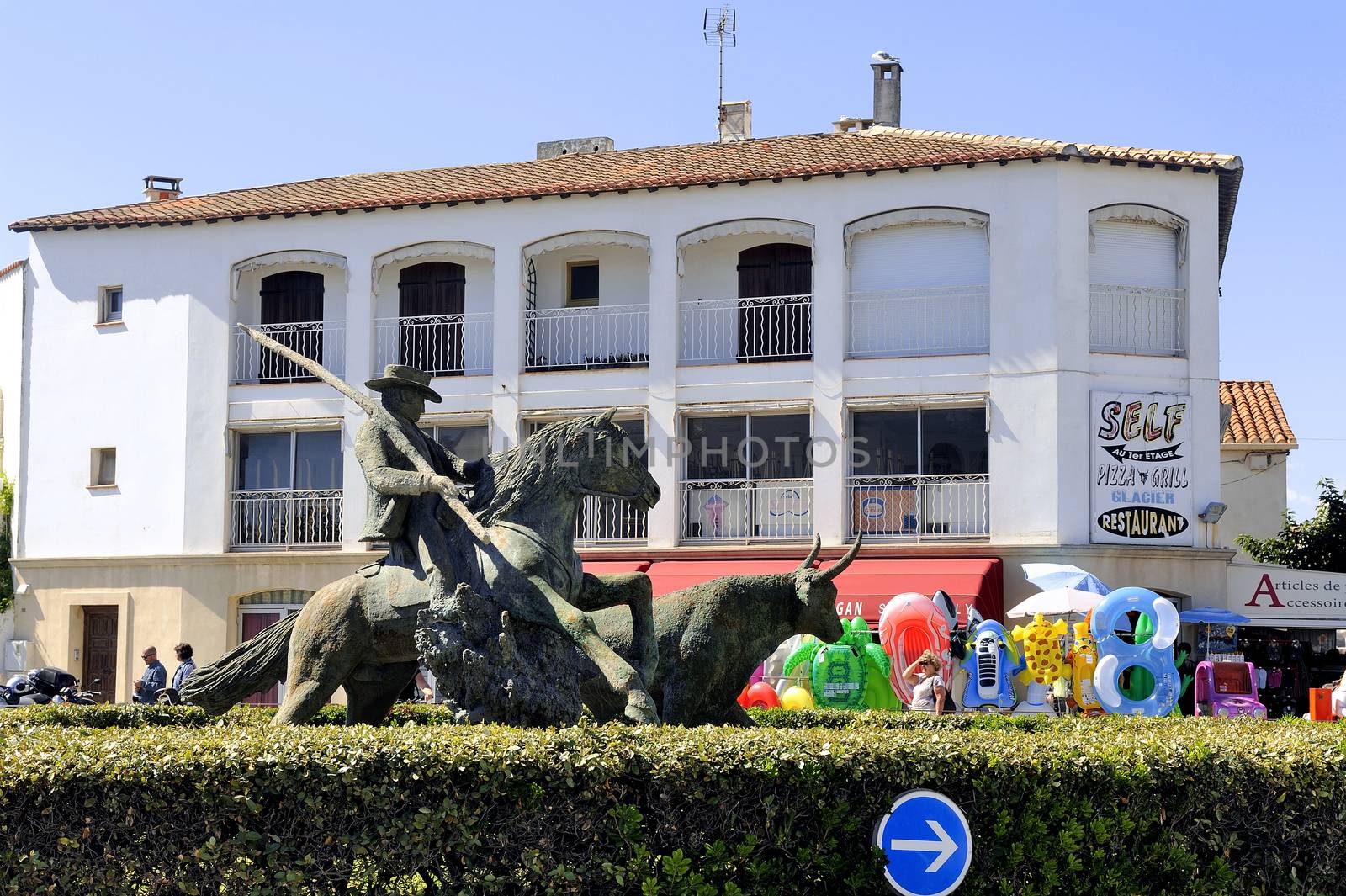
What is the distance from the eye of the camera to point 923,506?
85.3ft

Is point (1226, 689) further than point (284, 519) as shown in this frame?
No

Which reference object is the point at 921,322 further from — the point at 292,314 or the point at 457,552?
the point at 457,552

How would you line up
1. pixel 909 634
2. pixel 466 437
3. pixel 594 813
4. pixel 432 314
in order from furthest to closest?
pixel 432 314 → pixel 466 437 → pixel 909 634 → pixel 594 813

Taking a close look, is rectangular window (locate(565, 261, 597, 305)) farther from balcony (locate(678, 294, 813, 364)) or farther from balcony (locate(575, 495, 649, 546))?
balcony (locate(575, 495, 649, 546))

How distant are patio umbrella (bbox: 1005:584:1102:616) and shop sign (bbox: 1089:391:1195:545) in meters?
4.01

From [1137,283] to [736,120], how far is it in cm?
1044

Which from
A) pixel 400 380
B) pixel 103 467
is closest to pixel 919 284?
pixel 103 467

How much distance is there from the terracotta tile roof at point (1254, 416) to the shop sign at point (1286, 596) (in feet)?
30.9

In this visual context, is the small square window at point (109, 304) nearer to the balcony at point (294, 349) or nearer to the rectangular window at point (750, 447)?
the balcony at point (294, 349)

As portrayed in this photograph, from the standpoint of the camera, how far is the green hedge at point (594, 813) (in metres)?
6.59

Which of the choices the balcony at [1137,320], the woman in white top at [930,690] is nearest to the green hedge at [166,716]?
the woman in white top at [930,690]

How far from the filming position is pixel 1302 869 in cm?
729

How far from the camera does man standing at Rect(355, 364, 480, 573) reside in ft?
28.2

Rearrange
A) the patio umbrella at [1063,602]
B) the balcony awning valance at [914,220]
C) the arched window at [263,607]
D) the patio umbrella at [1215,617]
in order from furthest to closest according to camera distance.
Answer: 1. the arched window at [263,607]
2. the balcony awning valance at [914,220]
3. the patio umbrella at [1215,617]
4. the patio umbrella at [1063,602]
